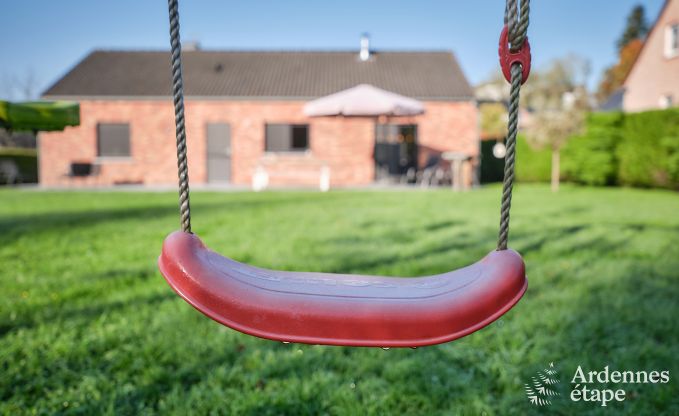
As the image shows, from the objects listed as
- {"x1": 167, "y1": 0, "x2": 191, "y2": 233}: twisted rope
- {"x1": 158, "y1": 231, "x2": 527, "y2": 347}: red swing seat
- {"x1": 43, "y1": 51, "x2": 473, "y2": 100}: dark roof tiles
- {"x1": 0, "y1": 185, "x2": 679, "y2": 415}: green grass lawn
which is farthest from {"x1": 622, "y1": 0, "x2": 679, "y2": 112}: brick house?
{"x1": 167, "y1": 0, "x2": 191, "y2": 233}: twisted rope

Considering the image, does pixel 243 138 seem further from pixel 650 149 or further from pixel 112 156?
pixel 650 149

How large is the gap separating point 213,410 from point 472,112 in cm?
1668

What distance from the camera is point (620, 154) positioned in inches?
629

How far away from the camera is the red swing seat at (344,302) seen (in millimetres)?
1177

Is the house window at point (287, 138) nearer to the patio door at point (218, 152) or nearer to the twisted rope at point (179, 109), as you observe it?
the patio door at point (218, 152)

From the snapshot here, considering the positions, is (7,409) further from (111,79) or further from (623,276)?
(111,79)

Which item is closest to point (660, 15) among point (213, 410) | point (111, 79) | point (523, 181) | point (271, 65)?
point (523, 181)

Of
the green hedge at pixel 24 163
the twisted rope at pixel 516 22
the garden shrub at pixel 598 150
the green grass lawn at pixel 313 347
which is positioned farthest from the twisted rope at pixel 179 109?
the green hedge at pixel 24 163

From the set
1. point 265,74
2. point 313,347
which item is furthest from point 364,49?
point 313,347

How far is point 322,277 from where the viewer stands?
4.69 ft

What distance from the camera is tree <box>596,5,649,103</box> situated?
51531mm

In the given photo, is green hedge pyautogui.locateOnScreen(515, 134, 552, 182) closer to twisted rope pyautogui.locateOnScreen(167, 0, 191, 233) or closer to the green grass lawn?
the green grass lawn

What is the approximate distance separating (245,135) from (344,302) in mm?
17042

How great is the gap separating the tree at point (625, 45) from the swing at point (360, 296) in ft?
189
